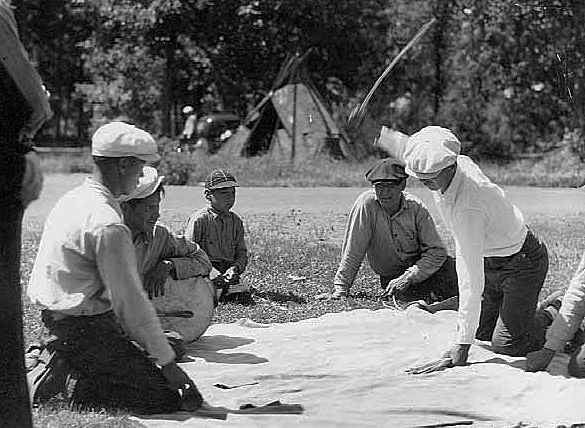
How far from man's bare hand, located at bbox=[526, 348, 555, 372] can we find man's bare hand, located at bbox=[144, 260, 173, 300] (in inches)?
88.4

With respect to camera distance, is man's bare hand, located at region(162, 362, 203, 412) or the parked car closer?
man's bare hand, located at region(162, 362, 203, 412)

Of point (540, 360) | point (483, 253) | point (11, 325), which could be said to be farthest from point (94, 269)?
point (540, 360)

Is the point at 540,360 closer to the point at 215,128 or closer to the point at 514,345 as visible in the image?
the point at 514,345

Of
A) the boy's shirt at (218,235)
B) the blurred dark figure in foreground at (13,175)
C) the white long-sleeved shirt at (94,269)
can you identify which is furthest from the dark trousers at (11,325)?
the boy's shirt at (218,235)

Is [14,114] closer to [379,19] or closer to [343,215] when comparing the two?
[343,215]

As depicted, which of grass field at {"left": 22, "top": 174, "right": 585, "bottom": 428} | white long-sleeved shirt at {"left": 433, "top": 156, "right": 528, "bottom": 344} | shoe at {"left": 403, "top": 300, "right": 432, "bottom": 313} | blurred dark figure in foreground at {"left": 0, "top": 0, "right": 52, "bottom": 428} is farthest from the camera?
grass field at {"left": 22, "top": 174, "right": 585, "bottom": 428}

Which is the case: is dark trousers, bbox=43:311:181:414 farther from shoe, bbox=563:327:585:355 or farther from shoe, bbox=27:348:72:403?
shoe, bbox=563:327:585:355

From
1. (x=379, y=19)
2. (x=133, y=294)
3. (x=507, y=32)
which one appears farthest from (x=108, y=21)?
(x=133, y=294)

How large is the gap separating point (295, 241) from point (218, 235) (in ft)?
8.74

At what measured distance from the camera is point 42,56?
3694cm

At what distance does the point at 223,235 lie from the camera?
313 inches

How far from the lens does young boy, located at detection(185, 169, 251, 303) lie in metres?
7.81

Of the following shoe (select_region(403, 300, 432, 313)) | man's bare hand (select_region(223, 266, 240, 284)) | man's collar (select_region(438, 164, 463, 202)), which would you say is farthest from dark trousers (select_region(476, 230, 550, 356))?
man's bare hand (select_region(223, 266, 240, 284))

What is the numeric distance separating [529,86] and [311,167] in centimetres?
888
